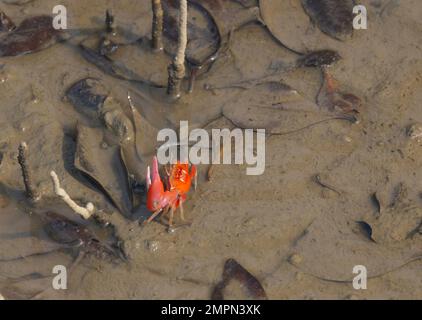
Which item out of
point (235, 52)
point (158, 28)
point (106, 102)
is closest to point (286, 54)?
point (235, 52)

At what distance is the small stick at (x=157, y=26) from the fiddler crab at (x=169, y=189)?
1729 millimetres

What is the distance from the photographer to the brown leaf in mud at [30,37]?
293 inches

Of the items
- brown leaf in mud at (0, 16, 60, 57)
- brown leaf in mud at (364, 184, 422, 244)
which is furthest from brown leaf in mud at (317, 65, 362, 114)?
brown leaf in mud at (0, 16, 60, 57)

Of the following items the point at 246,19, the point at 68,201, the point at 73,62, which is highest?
the point at 246,19

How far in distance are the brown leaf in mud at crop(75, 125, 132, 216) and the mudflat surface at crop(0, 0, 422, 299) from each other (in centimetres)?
11

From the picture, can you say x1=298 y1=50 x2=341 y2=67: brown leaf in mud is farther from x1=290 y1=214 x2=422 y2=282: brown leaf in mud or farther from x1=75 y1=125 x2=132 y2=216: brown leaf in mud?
x1=75 y1=125 x2=132 y2=216: brown leaf in mud


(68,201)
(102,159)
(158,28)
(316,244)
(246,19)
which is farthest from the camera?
(246,19)

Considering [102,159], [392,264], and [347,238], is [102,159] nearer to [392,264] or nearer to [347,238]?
[347,238]

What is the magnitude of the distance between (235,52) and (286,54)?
25.6 inches

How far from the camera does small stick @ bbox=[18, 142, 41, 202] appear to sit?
5786 millimetres

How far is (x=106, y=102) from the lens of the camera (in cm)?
700

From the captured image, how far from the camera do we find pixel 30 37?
24.7 ft

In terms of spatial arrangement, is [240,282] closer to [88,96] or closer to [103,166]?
[103,166]

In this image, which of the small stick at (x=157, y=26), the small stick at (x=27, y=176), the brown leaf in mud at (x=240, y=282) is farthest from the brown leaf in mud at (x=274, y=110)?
the small stick at (x=27, y=176)
